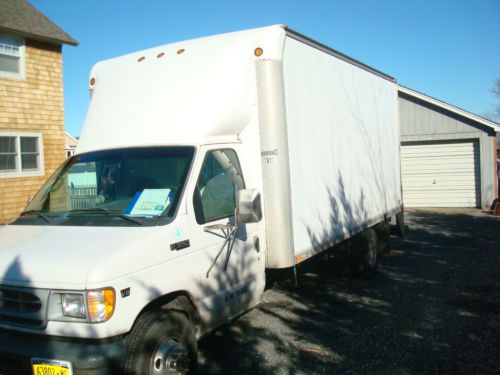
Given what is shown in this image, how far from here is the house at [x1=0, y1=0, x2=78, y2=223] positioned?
42.8 feet

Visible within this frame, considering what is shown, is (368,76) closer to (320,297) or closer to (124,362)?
(320,297)

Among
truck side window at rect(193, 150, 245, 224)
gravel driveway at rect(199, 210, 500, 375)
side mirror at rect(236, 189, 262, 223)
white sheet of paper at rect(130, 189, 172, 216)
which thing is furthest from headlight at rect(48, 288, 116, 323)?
gravel driveway at rect(199, 210, 500, 375)

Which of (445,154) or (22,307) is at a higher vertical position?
(445,154)

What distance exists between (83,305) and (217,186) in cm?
176

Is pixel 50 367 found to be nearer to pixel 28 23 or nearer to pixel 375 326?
pixel 375 326

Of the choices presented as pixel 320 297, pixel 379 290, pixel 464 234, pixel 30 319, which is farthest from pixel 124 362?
pixel 464 234

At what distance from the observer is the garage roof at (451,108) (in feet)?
60.4

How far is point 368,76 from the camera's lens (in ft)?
27.5

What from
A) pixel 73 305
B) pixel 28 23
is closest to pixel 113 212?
pixel 73 305

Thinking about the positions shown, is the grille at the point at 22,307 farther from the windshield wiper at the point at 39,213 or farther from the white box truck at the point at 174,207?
the windshield wiper at the point at 39,213

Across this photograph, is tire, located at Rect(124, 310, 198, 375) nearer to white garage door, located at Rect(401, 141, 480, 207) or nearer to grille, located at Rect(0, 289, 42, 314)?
grille, located at Rect(0, 289, 42, 314)

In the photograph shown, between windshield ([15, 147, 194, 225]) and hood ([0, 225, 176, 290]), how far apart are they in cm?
21

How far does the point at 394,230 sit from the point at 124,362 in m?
7.87

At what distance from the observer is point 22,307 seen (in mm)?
3570
